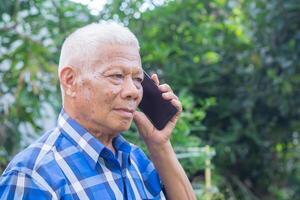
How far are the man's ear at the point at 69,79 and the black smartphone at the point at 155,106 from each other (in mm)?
308

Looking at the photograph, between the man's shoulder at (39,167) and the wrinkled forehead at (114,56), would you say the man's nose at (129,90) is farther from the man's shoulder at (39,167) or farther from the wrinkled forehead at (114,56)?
the man's shoulder at (39,167)

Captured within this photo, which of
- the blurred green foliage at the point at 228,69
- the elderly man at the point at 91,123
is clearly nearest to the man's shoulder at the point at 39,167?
the elderly man at the point at 91,123

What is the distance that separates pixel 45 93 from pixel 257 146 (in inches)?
80.7

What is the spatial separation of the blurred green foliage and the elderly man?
229 centimetres

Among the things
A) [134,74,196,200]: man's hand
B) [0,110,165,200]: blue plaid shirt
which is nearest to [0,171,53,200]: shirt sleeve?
[0,110,165,200]: blue plaid shirt

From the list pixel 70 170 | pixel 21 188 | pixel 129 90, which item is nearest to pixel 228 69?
pixel 129 90

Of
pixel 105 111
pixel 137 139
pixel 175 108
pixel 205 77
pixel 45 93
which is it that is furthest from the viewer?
pixel 205 77

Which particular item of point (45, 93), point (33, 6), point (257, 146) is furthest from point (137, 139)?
point (257, 146)

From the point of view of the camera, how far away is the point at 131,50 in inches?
73.9

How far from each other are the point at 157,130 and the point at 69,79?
1.38 feet

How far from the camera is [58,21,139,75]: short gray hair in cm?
180

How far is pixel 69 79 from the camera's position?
185 centimetres

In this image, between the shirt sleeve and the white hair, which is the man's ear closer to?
the white hair

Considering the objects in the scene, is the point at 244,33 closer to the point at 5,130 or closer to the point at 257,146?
the point at 257,146
